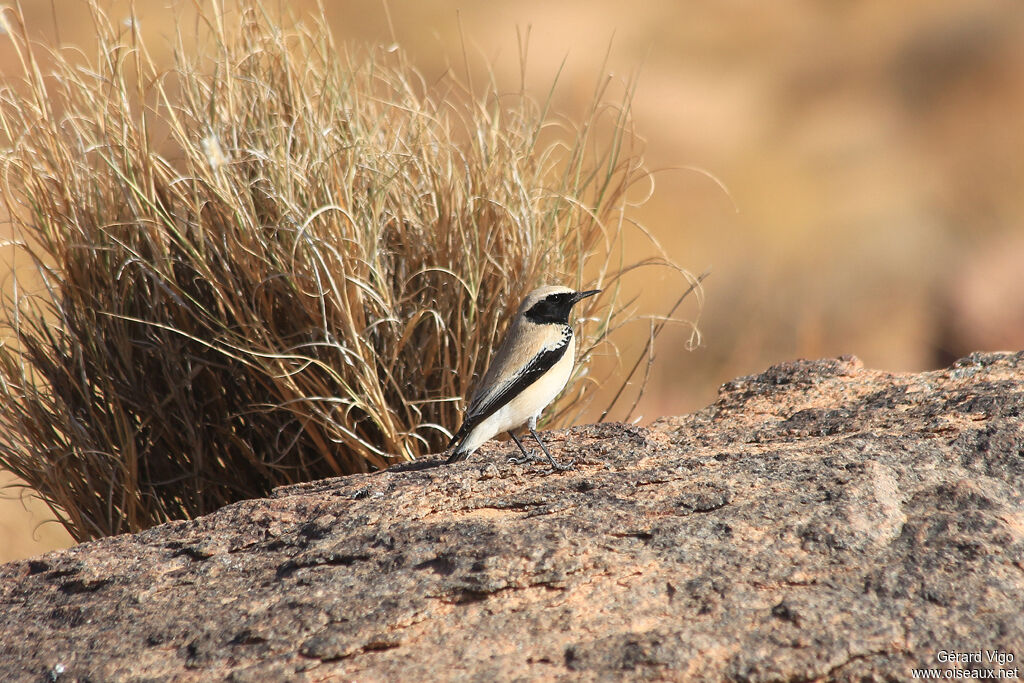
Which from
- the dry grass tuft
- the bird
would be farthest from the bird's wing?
the dry grass tuft

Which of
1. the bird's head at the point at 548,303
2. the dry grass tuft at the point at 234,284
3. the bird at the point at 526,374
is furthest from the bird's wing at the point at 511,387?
the dry grass tuft at the point at 234,284

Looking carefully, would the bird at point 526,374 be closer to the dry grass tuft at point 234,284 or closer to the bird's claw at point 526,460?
the bird's claw at point 526,460

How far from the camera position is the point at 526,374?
Result: 2660 mm

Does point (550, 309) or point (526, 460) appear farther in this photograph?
point (550, 309)

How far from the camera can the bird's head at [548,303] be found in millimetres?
2805

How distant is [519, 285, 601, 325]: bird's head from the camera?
280 cm

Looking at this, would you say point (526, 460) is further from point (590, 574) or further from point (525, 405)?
point (590, 574)

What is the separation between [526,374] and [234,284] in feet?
3.31

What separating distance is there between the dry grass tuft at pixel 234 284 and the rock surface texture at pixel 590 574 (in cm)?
58

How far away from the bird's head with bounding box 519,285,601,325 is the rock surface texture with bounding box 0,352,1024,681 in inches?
19.1

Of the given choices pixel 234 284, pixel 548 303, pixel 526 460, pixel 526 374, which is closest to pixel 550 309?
pixel 548 303

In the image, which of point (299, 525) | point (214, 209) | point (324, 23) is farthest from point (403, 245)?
point (299, 525)

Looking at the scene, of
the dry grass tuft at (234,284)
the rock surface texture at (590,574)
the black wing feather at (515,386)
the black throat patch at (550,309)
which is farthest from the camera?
the dry grass tuft at (234,284)

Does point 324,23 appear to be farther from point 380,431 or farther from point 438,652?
point 438,652
